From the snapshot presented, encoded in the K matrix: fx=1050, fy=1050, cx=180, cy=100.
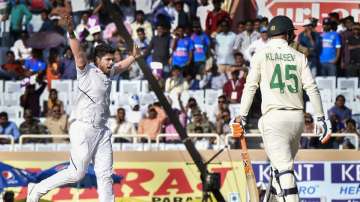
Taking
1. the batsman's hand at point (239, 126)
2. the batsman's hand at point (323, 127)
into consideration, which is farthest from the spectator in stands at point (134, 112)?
the batsman's hand at point (323, 127)

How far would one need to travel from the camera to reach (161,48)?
18797 millimetres

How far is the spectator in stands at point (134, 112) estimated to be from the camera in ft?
56.7

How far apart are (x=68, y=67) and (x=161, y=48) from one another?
173 cm

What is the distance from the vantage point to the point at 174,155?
14656mm

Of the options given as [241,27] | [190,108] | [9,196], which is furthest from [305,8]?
[9,196]

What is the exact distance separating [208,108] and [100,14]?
3694mm

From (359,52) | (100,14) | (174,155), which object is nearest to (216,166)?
(174,155)

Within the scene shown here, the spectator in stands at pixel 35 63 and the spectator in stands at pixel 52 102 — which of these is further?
the spectator in stands at pixel 35 63

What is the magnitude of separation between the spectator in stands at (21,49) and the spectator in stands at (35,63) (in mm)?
113

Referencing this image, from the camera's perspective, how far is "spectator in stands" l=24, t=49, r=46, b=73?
19.3 meters

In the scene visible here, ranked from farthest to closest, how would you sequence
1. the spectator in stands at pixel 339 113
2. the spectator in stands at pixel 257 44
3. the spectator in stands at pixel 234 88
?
the spectator in stands at pixel 257 44 → the spectator in stands at pixel 234 88 → the spectator in stands at pixel 339 113

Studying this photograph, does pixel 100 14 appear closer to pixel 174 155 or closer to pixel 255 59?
pixel 174 155

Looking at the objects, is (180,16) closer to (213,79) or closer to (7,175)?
(213,79)

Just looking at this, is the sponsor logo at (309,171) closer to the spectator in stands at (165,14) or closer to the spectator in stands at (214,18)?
the spectator in stands at (214,18)
